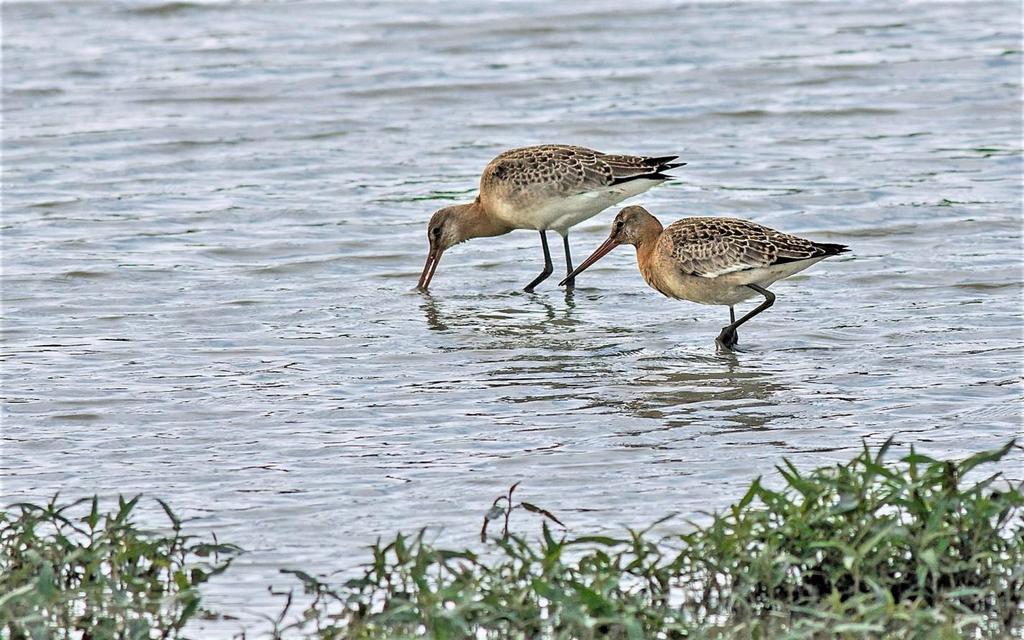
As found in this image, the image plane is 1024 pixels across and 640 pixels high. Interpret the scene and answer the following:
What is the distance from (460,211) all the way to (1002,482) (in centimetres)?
468

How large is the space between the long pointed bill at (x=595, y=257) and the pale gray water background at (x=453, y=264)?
0.14 metres

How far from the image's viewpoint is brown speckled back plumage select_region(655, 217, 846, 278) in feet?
23.8

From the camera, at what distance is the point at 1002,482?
5.23 m

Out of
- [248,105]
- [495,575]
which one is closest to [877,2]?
[248,105]

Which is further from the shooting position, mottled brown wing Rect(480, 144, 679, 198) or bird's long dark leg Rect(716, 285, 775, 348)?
mottled brown wing Rect(480, 144, 679, 198)

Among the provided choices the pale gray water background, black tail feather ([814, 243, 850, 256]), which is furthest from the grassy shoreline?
black tail feather ([814, 243, 850, 256])

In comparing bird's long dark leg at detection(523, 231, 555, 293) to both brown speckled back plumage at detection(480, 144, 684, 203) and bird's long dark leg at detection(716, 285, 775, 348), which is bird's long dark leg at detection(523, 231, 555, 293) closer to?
brown speckled back plumage at detection(480, 144, 684, 203)

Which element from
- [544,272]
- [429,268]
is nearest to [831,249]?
[544,272]

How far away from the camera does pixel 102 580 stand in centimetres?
424

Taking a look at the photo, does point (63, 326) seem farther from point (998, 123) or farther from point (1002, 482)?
point (998, 123)

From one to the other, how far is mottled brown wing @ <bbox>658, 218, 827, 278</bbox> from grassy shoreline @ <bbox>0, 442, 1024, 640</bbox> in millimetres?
2820

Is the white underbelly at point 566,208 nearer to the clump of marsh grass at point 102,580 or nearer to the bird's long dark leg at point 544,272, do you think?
the bird's long dark leg at point 544,272

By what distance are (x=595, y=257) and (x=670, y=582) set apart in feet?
14.0

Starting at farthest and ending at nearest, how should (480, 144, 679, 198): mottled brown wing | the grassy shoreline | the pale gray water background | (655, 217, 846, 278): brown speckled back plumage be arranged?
(480, 144, 679, 198): mottled brown wing, (655, 217, 846, 278): brown speckled back plumage, the pale gray water background, the grassy shoreline
